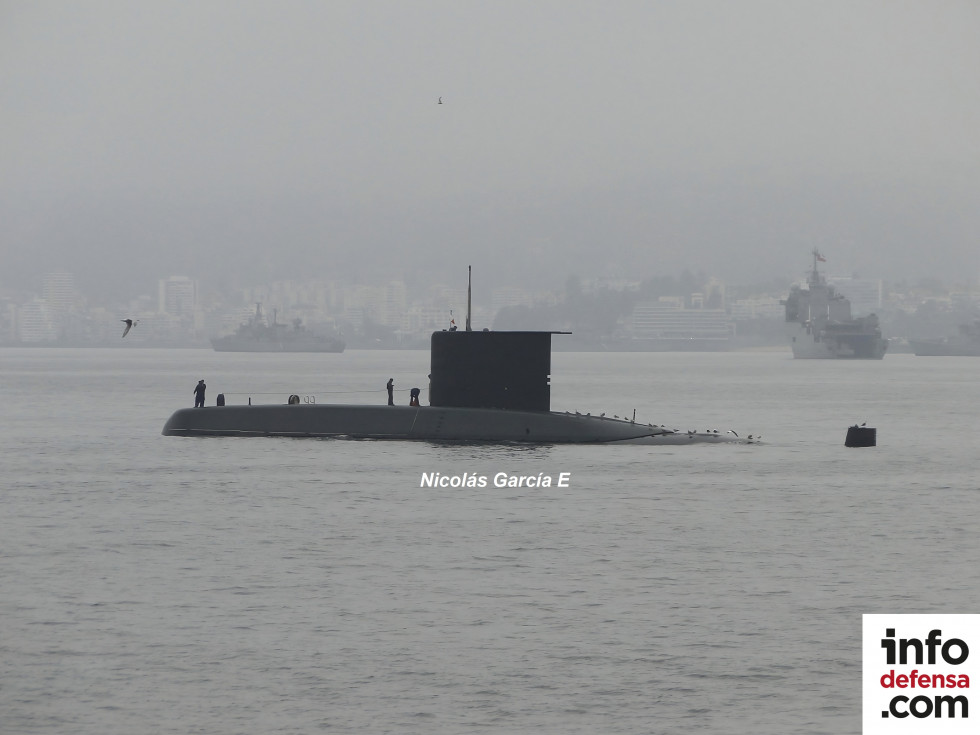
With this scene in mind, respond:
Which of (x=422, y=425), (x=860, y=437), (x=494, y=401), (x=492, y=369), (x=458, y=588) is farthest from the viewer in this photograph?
(x=860, y=437)

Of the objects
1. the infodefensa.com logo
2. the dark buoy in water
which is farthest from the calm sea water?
the dark buoy in water

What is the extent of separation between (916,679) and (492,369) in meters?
23.4

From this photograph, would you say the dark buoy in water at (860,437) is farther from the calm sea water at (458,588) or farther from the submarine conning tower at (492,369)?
the submarine conning tower at (492,369)

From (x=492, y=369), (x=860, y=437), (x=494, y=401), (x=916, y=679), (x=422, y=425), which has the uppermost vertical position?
(x=492, y=369)

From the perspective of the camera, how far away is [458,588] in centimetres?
1958

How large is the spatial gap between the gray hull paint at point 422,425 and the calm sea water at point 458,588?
804mm

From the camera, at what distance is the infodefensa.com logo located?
13.3 m

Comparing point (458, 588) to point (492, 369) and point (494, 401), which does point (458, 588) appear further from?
point (494, 401)

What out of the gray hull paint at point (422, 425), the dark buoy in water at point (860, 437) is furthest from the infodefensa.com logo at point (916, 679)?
the dark buoy in water at point (860, 437)

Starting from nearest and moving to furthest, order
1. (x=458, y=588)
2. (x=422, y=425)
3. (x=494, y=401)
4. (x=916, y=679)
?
(x=916, y=679)
(x=458, y=588)
(x=494, y=401)
(x=422, y=425)

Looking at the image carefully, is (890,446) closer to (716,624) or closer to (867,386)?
(716,624)

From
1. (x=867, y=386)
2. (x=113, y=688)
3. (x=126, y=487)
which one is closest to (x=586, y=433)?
(x=126, y=487)

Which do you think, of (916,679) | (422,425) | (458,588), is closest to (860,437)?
(422,425)

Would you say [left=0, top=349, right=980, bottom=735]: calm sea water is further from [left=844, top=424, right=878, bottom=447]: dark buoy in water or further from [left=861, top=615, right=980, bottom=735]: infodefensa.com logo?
[left=844, top=424, right=878, bottom=447]: dark buoy in water
